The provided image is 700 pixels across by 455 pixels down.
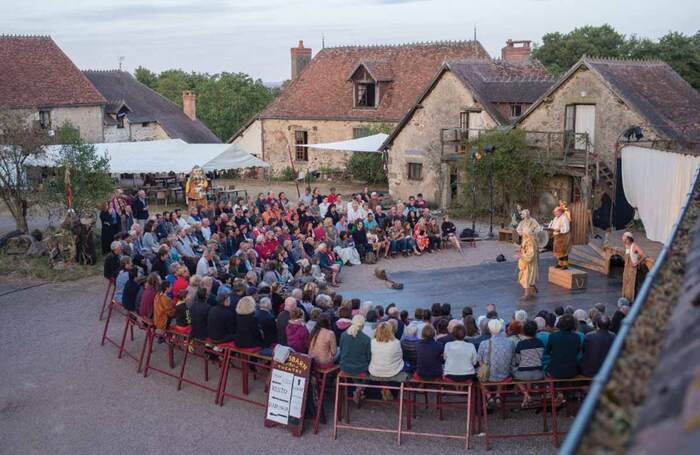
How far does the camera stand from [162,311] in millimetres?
10523

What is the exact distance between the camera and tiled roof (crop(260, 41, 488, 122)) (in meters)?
33.8

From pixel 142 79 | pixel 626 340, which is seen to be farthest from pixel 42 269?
pixel 142 79

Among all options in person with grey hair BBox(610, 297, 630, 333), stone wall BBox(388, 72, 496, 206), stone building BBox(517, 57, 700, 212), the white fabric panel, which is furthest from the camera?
stone wall BBox(388, 72, 496, 206)

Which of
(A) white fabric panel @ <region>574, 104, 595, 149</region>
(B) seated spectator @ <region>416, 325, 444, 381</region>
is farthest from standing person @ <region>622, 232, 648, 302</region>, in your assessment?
(A) white fabric panel @ <region>574, 104, 595, 149</region>

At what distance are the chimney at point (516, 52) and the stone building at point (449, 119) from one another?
13.8ft

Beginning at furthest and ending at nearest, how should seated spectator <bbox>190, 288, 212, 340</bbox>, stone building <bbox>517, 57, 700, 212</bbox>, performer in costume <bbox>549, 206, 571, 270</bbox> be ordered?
stone building <bbox>517, 57, 700, 212</bbox>, performer in costume <bbox>549, 206, 571, 270</bbox>, seated spectator <bbox>190, 288, 212, 340</bbox>

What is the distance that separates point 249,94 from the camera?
4919 centimetres

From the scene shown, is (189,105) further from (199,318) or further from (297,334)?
(297,334)

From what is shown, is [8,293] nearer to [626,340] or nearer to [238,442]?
[238,442]

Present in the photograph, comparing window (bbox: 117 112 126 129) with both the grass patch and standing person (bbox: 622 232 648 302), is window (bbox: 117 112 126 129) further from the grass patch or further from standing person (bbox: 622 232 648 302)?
standing person (bbox: 622 232 648 302)

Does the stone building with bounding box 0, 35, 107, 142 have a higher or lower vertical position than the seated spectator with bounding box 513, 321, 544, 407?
higher

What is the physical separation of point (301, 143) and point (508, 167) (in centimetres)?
1557

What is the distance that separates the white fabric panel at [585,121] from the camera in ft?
72.3

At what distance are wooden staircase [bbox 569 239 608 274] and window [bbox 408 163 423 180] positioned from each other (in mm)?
11388
